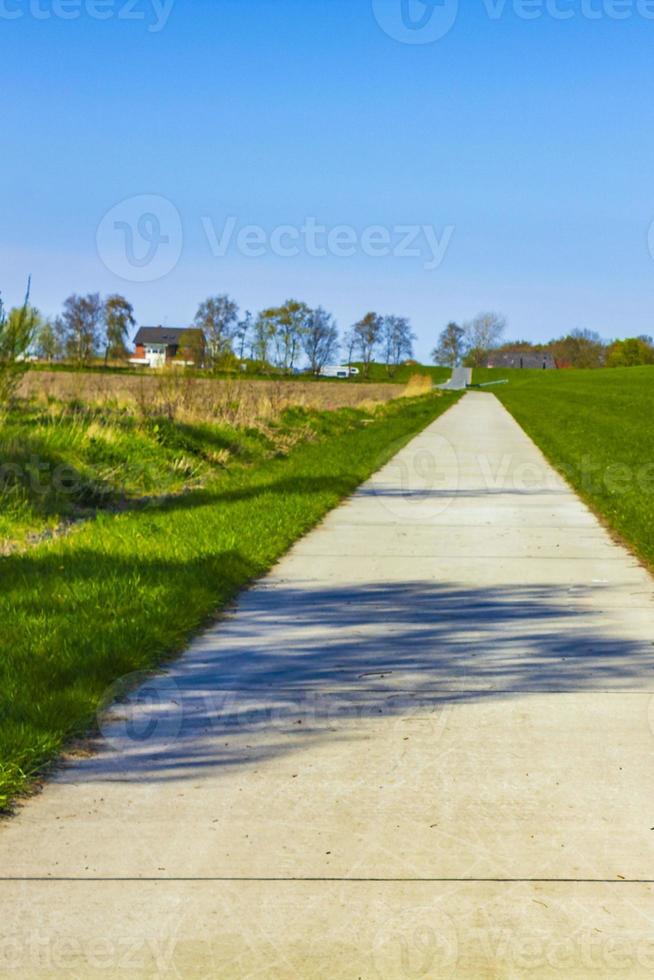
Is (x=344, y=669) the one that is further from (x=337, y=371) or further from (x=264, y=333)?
(x=337, y=371)

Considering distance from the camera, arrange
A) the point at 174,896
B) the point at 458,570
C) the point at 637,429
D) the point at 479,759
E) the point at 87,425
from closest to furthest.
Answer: the point at 174,896 < the point at 479,759 < the point at 458,570 < the point at 87,425 < the point at 637,429

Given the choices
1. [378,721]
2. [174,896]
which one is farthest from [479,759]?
[174,896]

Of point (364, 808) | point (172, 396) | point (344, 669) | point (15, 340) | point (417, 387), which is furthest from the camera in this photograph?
point (417, 387)

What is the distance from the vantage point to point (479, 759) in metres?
5.15

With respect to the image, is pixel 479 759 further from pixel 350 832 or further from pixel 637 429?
pixel 637 429

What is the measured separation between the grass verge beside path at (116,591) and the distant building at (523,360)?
177820 millimetres

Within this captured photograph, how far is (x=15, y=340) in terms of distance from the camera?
14.5 m

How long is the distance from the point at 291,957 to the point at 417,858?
0.79m

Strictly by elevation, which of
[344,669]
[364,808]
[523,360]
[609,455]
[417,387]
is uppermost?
[523,360]

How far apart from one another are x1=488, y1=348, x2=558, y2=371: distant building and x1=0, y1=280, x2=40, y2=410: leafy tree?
177628mm

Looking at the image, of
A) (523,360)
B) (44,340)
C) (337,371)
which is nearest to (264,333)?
(44,340)

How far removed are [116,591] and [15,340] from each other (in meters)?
7.00

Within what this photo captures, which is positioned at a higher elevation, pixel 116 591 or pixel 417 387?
pixel 417 387

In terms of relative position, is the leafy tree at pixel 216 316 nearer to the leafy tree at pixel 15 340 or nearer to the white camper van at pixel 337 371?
the leafy tree at pixel 15 340
